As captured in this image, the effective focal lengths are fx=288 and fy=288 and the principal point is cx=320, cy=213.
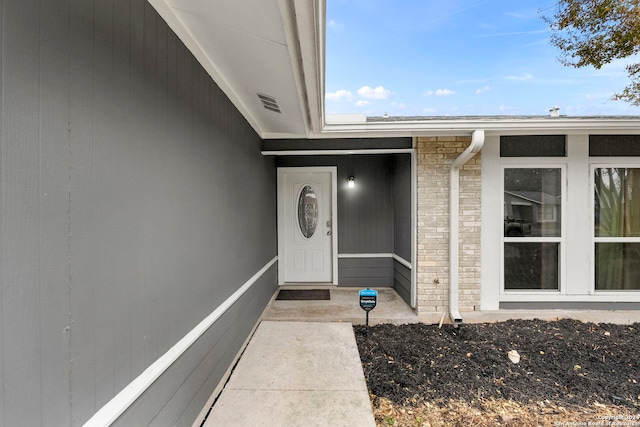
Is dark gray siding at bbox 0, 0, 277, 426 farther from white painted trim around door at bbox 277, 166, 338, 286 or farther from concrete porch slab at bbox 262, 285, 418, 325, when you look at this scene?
white painted trim around door at bbox 277, 166, 338, 286

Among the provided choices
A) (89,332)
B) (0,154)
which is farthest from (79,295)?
(0,154)

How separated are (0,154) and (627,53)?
17.8 ft

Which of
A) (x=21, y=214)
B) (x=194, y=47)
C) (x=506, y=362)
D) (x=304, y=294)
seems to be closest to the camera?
(x=21, y=214)

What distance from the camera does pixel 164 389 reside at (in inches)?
58.3

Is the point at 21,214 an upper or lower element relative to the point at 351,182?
lower

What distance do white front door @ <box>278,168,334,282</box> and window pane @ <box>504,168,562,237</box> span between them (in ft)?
8.49

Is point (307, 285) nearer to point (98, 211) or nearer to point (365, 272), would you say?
point (365, 272)

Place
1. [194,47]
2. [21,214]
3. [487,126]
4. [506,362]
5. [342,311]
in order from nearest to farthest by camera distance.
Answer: [21,214] < [194,47] < [506,362] < [487,126] < [342,311]

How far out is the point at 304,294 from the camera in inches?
180


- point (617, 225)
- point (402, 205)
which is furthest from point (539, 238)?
point (402, 205)

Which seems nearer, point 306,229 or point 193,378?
point 193,378

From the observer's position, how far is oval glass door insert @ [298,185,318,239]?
16.5ft

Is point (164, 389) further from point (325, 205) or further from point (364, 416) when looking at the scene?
point (325, 205)

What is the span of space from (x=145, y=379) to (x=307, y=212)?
385cm
